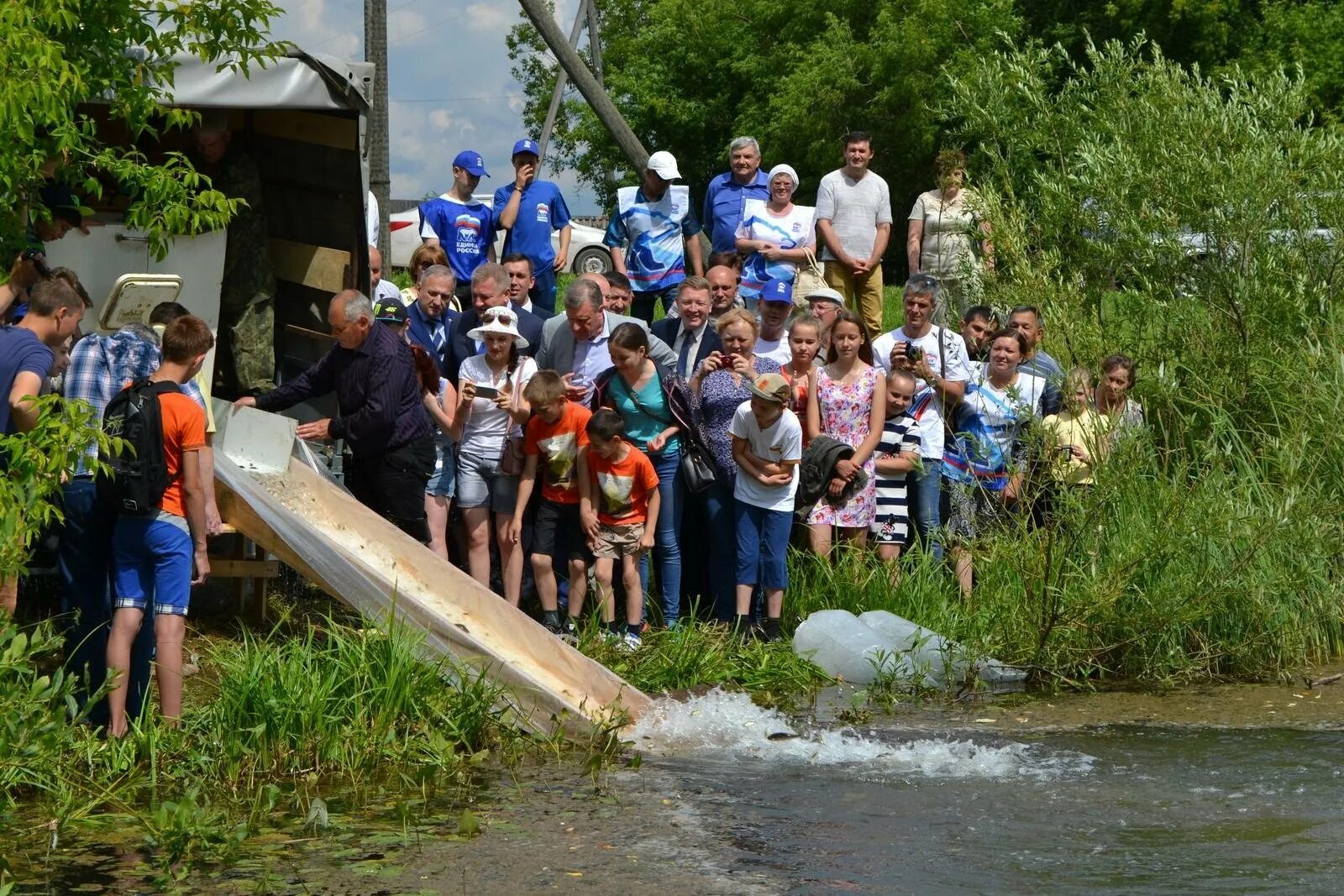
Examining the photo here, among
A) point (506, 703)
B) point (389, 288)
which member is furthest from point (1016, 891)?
point (389, 288)

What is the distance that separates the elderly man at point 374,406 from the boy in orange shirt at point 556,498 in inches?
22.8

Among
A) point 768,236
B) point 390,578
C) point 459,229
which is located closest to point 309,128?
point 459,229

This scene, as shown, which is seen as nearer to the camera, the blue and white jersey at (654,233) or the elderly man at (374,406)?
the elderly man at (374,406)

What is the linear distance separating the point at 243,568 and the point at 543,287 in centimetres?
435

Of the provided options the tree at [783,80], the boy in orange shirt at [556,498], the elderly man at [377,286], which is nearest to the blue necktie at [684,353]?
the boy in orange shirt at [556,498]

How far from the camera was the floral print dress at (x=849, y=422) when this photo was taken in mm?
9938

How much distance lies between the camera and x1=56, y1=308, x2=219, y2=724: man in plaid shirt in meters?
7.18

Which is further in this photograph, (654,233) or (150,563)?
(654,233)

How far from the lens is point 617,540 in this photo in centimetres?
933

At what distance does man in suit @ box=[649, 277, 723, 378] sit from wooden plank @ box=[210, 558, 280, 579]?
263cm

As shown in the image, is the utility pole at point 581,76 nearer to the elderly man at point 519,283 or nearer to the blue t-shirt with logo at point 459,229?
the blue t-shirt with logo at point 459,229

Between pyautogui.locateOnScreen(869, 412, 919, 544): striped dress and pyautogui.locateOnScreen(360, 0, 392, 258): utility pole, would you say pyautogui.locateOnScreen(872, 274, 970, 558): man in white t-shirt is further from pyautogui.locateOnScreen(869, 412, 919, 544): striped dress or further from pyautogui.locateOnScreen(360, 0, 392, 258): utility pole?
pyautogui.locateOnScreen(360, 0, 392, 258): utility pole

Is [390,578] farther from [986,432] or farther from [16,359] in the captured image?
[986,432]

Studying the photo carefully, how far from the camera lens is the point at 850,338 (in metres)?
9.89
